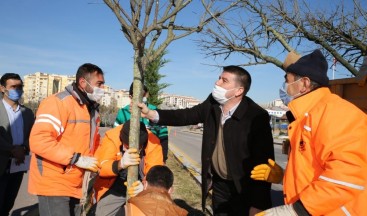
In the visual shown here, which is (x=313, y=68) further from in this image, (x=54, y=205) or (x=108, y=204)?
(x=108, y=204)

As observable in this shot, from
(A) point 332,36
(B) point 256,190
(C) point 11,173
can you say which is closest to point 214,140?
(B) point 256,190

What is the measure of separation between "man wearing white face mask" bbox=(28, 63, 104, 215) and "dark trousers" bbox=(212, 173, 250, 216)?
1.32 m

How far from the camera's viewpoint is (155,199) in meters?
2.68

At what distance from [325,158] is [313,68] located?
721 millimetres

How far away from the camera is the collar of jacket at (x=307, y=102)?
233 centimetres

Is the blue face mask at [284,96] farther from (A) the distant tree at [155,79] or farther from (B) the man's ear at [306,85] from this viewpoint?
(A) the distant tree at [155,79]

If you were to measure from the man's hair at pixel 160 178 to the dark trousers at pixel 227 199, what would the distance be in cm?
92

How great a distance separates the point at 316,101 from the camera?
7.63 feet

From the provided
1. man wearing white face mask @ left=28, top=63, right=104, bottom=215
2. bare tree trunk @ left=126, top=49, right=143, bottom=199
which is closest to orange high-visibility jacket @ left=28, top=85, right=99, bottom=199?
man wearing white face mask @ left=28, top=63, right=104, bottom=215

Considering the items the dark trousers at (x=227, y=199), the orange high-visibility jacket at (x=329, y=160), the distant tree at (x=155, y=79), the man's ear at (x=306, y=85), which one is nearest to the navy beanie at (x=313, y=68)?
the man's ear at (x=306, y=85)

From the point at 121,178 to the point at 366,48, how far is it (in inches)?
189

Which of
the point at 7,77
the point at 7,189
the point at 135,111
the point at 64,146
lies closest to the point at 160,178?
the point at 135,111

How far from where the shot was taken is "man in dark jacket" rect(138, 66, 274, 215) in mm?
3342

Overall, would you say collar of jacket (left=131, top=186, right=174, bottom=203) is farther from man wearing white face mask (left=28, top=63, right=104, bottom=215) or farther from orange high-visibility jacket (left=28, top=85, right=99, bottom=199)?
orange high-visibility jacket (left=28, top=85, right=99, bottom=199)
